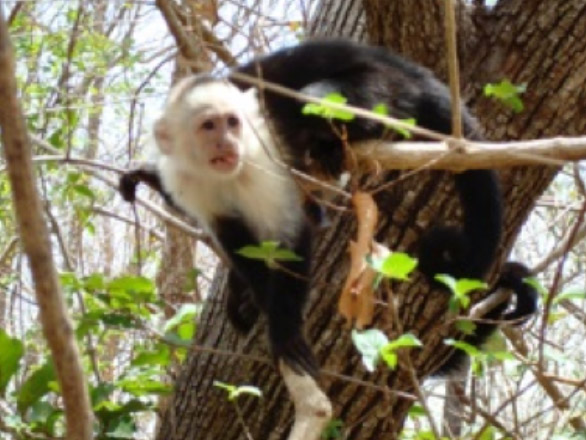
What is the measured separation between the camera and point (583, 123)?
311 cm

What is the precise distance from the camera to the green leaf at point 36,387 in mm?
2859

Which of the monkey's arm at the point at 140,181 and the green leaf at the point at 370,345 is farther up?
the monkey's arm at the point at 140,181

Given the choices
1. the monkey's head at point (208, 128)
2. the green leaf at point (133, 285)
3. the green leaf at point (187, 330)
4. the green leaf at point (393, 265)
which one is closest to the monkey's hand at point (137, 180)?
the monkey's head at point (208, 128)

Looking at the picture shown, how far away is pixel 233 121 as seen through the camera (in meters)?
3.18

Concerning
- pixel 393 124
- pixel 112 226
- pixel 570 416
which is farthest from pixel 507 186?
pixel 112 226

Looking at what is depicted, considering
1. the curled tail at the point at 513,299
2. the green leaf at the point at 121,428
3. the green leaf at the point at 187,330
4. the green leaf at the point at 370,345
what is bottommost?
the green leaf at the point at 121,428

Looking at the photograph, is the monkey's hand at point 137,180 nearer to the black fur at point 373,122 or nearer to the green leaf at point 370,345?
the black fur at point 373,122

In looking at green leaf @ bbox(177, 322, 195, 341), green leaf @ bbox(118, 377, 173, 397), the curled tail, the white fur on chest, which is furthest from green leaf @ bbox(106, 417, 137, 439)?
the curled tail

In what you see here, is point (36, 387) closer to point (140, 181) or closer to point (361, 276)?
point (140, 181)

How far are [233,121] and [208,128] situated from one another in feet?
0.24

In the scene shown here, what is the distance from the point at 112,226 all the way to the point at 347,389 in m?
3.12

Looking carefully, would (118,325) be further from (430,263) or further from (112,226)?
(112,226)

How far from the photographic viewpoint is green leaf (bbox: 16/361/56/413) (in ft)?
9.38

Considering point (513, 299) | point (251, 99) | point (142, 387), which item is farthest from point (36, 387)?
point (513, 299)
